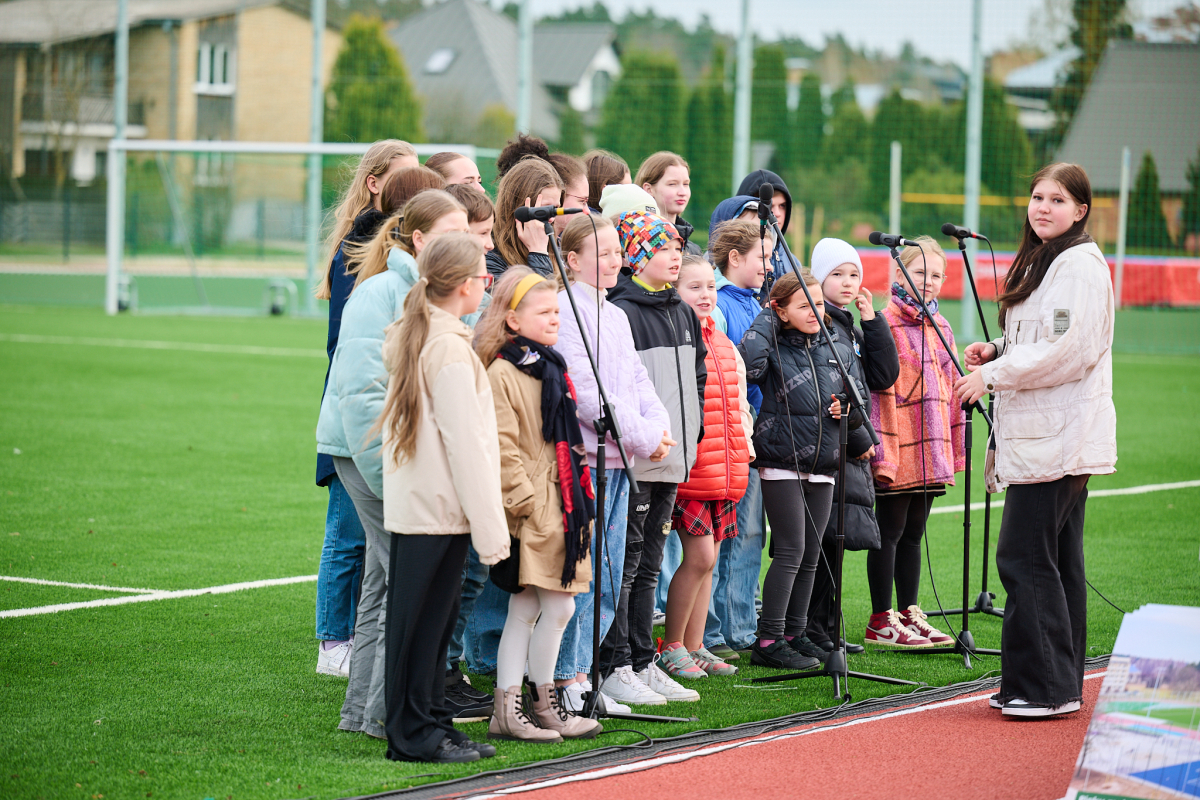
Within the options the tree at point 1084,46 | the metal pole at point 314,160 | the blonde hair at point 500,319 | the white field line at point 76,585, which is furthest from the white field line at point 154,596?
the tree at point 1084,46

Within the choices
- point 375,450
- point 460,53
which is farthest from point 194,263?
point 375,450

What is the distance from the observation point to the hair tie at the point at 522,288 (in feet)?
14.5

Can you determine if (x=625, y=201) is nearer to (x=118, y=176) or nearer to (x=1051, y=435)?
(x=1051, y=435)

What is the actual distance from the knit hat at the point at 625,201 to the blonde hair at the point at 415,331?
117 cm

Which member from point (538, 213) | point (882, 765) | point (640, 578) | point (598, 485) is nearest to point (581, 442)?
point (598, 485)

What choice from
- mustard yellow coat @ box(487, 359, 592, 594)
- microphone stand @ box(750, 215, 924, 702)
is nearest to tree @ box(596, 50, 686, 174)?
microphone stand @ box(750, 215, 924, 702)

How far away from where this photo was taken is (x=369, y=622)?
456cm

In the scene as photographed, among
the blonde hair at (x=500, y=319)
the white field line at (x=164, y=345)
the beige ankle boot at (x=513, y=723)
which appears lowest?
the beige ankle boot at (x=513, y=723)

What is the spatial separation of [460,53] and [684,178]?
29532 millimetres

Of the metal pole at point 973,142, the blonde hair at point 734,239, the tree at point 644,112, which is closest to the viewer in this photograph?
the blonde hair at point 734,239

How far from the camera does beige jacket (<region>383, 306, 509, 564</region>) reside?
13.3 ft

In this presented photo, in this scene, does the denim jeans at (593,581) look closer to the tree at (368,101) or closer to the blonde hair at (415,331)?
the blonde hair at (415,331)

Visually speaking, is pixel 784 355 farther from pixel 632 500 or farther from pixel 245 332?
pixel 245 332

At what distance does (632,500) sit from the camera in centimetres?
491
